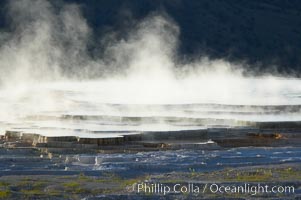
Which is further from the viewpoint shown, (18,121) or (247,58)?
(247,58)

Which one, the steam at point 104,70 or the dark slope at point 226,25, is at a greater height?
the dark slope at point 226,25

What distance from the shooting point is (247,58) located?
52.8 m

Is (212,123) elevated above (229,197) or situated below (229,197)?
above

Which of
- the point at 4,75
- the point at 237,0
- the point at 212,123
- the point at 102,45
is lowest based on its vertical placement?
the point at 212,123

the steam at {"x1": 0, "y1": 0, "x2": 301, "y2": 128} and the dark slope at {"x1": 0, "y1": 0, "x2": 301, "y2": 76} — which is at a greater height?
the dark slope at {"x1": 0, "y1": 0, "x2": 301, "y2": 76}

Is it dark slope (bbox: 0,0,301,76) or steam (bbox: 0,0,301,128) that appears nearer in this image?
steam (bbox: 0,0,301,128)

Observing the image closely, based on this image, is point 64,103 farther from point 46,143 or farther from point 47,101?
point 46,143

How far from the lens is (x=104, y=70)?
1881 inches

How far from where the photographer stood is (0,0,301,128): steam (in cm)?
2877

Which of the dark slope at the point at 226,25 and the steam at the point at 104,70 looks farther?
the dark slope at the point at 226,25

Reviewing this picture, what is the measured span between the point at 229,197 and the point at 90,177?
2728mm

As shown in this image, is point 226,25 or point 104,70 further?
point 226,25

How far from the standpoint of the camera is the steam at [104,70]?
28766 millimetres

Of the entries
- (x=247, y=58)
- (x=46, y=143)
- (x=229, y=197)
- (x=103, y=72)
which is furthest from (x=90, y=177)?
(x=247, y=58)
